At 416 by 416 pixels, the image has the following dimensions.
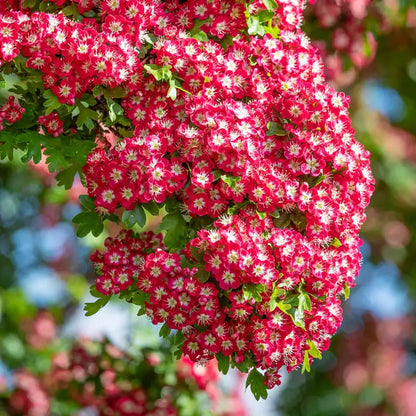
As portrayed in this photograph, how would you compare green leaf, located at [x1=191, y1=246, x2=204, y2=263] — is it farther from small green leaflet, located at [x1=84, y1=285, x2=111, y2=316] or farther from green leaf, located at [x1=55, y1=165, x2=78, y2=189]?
green leaf, located at [x1=55, y1=165, x2=78, y2=189]

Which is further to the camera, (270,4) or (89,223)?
(270,4)

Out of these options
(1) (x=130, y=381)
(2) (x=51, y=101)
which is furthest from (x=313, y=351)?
(1) (x=130, y=381)

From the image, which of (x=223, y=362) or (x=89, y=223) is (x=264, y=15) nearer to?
(x=89, y=223)

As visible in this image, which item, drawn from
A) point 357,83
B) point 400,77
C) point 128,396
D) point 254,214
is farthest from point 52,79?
point 400,77

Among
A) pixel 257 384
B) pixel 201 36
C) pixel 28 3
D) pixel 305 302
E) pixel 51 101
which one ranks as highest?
pixel 28 3

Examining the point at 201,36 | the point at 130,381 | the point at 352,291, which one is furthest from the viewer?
the point at 352,291

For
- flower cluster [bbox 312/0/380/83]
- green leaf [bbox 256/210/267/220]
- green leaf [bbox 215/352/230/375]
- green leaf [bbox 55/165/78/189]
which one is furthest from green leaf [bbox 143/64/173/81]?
flower cluster [bbox 312/0/380/83]

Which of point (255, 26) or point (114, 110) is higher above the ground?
point (255, 26)
